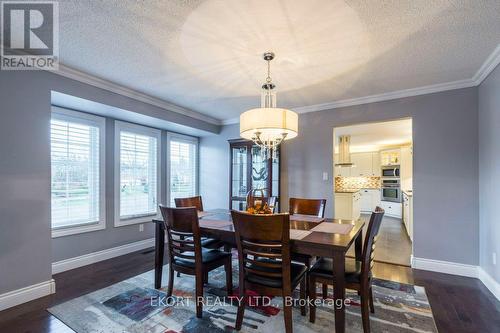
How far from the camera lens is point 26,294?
2.43m

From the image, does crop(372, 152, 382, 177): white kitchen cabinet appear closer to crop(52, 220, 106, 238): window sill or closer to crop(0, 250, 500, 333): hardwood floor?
crop(0, 250, 500, 333): hardwood floor

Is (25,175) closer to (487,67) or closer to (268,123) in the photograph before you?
(268,123)

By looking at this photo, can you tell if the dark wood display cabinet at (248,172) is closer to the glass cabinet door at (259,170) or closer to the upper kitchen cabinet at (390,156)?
the glass cabinet door at (259,170)

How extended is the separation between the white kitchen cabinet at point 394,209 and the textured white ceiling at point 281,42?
4989mm

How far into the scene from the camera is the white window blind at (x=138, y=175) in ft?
13.2

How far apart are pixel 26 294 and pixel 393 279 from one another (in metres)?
3.92

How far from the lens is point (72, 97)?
9.56 feet

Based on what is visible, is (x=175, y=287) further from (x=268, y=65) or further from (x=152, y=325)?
(x=268, y=65)

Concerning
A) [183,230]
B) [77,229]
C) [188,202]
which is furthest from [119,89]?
[183,230]

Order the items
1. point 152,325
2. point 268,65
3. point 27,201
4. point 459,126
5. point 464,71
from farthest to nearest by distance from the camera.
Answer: point 459,126 < point 464,71 < point 268,65 < point 27,201 < point 152,325

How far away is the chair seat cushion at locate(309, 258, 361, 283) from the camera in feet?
6.31

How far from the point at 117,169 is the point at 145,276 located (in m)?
1.76

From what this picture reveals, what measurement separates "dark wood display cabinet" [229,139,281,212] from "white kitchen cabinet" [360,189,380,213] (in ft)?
16.8

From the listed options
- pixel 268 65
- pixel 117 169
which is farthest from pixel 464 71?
pixel 117 169
